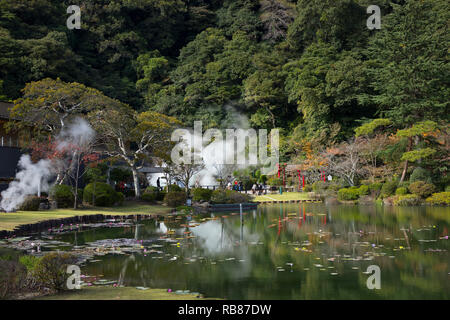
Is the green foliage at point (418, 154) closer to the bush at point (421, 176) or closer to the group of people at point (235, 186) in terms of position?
the bush at point (421, 176)

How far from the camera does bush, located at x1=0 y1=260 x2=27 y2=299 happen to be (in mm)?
5746

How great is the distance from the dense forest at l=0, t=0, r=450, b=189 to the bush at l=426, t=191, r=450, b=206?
3004 millimetres

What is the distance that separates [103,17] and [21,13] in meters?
9.75

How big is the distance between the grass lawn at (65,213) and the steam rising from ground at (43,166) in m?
2.65

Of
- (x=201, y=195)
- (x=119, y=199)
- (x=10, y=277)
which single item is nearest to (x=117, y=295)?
(x=10, y=277)

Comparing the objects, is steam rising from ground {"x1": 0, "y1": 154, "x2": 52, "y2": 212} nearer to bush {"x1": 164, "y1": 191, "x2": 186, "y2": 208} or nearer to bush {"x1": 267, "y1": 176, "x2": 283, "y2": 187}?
bush {"x1": 164, "y1": 191, "x2": 186, "y2": 208}

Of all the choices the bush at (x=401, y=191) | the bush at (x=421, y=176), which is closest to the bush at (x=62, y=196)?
the bush at (x=401, y=191)

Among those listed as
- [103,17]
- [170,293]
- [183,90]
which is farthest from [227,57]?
[170,293]

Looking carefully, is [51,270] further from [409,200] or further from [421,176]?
[421,176]

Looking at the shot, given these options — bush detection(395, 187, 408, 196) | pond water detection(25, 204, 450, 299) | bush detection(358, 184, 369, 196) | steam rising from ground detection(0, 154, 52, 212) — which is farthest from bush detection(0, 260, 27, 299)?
bush detection(358, 184, 369, 196)

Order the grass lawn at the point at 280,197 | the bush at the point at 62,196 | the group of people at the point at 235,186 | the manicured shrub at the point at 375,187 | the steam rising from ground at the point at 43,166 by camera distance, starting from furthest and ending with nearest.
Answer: the group of people at the point at 235,186 → the grass lawn at the point at 280,197 → the manicured shrub at the point at 375,187 → the steam rising from ground at the point at 43,166 → the bush at the point at 62,196

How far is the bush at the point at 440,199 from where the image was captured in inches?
889
